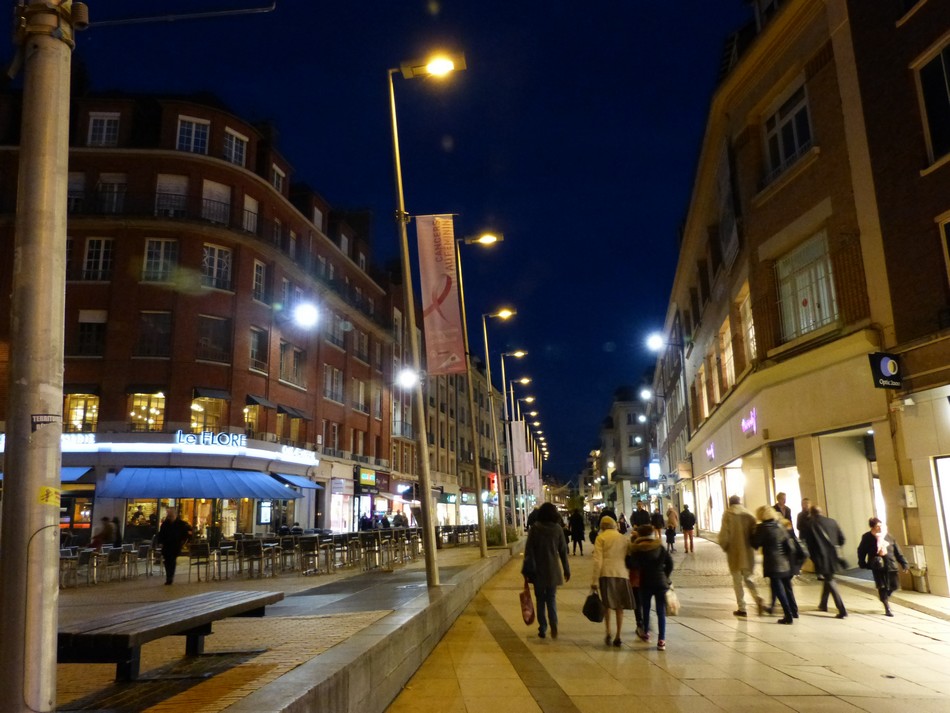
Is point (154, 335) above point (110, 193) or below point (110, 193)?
below

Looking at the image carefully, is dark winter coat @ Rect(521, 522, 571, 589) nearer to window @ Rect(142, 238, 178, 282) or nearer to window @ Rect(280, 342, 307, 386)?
window @ Rect(142, 238, 178, 282)

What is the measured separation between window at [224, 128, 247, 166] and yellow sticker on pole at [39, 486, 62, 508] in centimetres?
3090

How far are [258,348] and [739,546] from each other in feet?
84.5

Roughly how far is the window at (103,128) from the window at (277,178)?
22.3ft

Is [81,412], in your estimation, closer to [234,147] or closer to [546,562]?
[234,147]

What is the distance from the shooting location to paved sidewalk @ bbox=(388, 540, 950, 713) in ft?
21.8

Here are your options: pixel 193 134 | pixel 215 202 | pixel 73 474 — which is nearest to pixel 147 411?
pixel 73 474

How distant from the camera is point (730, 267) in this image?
22203 millimetres

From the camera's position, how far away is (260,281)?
1325 inches

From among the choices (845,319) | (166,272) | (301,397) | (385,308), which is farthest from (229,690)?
(385,308)

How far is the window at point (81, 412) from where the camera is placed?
2841 cm

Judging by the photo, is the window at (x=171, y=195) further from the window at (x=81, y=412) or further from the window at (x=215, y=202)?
the window at (x=81, y=412)

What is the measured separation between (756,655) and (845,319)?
30.4 ft

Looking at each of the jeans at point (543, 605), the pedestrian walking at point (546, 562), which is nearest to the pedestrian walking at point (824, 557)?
the pedestrian walking at point (546, 562)
